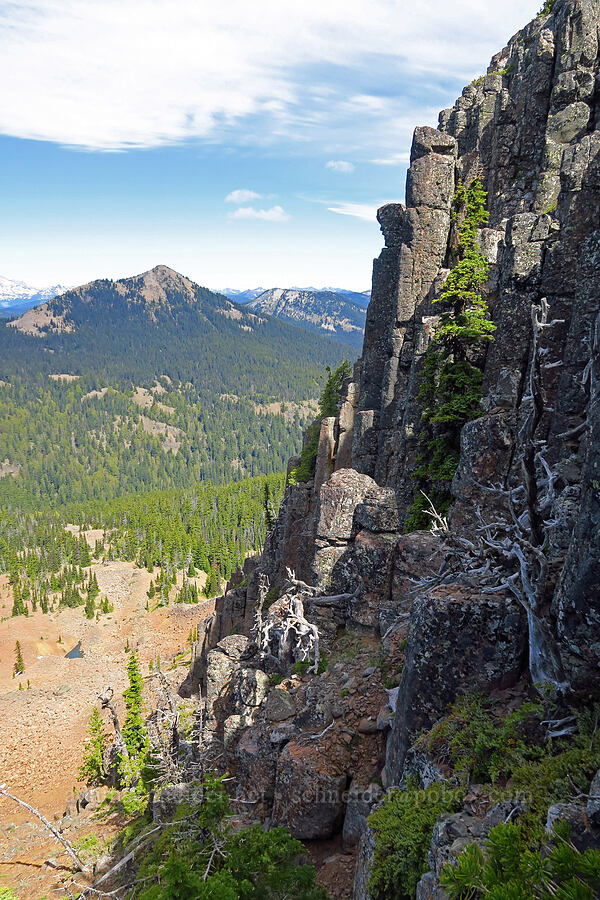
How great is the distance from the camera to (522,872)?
16.6 ft

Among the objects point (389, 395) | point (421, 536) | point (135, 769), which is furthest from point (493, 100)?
point (135, 769)

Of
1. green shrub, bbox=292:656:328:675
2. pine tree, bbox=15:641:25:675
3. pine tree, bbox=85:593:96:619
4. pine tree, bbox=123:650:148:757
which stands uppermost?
green shrub, bbox=292:656:328:675

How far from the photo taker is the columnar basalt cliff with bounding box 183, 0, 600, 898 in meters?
8.80

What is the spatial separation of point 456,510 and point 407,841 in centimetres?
1098

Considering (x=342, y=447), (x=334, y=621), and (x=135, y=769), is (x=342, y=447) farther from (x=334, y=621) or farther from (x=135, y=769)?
(x=135, y=769)

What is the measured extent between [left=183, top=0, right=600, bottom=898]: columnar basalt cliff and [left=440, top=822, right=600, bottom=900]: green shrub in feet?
4.78

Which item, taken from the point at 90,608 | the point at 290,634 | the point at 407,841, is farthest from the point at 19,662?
the point at 407,841

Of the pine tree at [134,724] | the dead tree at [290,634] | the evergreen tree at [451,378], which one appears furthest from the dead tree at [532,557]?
the pine tree at [134,724]

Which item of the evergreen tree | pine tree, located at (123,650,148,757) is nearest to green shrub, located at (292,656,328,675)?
the evergreen tree

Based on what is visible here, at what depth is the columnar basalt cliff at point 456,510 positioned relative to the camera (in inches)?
347

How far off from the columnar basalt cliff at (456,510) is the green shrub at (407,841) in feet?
3.89

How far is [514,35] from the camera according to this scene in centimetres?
5653

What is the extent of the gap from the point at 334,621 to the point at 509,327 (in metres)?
13.2

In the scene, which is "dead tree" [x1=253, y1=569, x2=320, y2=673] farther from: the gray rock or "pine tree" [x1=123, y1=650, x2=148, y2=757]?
"pine tree" [x1=123, y1=650, x2=148, y2=757]
